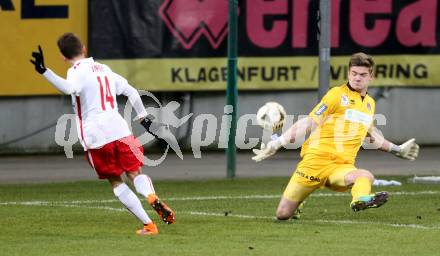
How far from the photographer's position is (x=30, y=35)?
24.0 metres

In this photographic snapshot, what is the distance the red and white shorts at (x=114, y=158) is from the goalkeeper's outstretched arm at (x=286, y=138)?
1.22 metres

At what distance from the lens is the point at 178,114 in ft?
82.2

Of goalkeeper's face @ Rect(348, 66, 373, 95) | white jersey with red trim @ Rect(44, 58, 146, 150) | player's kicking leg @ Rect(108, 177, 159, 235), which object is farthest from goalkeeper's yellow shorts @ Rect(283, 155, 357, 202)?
white jersey with red trim @ Rect(44, 58, 146, 150)

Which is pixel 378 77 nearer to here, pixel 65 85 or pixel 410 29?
pixel 410 29

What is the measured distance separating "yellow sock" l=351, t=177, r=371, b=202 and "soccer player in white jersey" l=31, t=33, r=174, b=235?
71.4 inches

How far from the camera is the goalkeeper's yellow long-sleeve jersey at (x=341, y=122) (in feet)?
46.5

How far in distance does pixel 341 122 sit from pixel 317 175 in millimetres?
613

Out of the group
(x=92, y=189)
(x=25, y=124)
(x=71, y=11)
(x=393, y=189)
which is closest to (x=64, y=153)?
(x=25, y=124)

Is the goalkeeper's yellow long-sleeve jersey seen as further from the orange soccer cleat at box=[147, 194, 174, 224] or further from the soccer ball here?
the orange soccer cleat at box=[147, 194, 174, 224]

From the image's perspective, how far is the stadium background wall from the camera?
24.1 m

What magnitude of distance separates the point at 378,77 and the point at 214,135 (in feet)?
→ 10.7

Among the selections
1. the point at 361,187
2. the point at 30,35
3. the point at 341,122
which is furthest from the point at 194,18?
the point at 361,187

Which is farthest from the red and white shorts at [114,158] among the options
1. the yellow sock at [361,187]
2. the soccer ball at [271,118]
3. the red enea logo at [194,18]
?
the red enea logo at [194,18]

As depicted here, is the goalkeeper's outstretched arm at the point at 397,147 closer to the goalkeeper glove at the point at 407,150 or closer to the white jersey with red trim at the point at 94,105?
the goalkeeper glove at the point at 407,150
